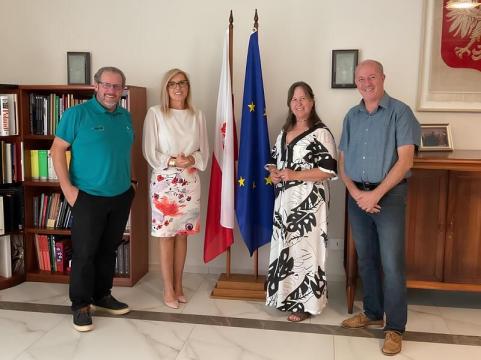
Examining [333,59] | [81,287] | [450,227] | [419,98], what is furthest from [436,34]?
[81,287]

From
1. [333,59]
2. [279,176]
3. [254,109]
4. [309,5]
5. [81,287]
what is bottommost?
[81,287]

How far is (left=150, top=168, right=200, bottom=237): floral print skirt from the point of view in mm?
3232

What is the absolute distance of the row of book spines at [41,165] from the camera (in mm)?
3771

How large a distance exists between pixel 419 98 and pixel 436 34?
437 mm

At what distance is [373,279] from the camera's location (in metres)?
2.98

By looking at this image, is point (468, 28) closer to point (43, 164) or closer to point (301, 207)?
point (301, 207)

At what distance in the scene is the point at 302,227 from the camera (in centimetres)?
307

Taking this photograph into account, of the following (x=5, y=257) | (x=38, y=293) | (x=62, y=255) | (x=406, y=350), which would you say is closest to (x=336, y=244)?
(x=406, y=350)

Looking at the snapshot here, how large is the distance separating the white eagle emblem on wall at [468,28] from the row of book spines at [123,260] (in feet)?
8.76

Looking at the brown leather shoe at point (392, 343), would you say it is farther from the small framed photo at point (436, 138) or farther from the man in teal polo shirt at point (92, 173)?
the man in teal polo shirt at point (92, 173)

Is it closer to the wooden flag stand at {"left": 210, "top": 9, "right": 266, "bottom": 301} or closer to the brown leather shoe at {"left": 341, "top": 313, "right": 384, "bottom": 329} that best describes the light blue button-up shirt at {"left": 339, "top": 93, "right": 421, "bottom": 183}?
the brown leather shoe at {"left": 341, "top": 313, "right": 384, "bottom": 329}

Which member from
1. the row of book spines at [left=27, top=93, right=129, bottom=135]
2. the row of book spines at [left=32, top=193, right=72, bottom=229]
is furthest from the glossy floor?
the row of book spines at [left=27, top=93, right=129, bottom=135]

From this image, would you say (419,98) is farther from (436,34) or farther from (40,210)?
(40,210)

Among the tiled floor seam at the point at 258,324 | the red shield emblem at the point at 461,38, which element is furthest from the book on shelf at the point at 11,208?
the red shield emblem at the point at 461,38
